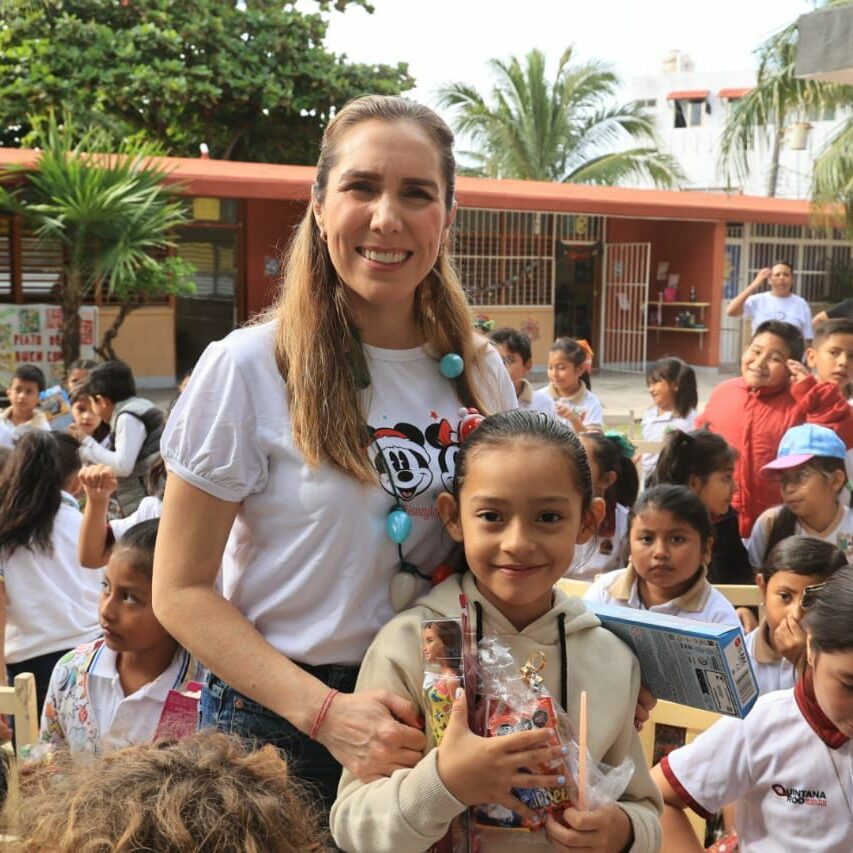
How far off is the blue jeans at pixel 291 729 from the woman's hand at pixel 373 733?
13 centimetres

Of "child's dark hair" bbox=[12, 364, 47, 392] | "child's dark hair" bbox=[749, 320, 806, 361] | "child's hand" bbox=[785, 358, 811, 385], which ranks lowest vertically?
"child's dark hair" bbox=[12, 364, 47, 392]

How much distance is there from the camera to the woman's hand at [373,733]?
141cm

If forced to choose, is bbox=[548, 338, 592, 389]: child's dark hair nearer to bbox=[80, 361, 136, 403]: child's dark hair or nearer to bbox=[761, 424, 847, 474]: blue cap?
bbox=[761, 424, 847, 474]: blue cap

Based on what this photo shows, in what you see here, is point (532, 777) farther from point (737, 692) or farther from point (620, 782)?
point (737, 692)

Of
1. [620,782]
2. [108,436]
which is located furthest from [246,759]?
[108,436]

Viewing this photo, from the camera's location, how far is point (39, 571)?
3588 mm

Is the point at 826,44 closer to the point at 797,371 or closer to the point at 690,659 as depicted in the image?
the point at 797,371

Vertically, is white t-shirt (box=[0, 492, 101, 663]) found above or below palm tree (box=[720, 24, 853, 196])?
below

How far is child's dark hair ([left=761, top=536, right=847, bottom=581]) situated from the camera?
9.60 feet

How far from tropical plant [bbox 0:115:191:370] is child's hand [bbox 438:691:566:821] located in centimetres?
870

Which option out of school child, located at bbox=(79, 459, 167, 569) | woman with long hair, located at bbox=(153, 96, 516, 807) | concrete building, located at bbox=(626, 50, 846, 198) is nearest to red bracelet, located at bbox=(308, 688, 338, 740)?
woman with long hair, located at bbox=(153, 96, 516, 807)

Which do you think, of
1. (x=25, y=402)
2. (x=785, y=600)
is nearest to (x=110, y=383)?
(x=25, y=402)

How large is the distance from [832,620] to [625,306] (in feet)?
49.4

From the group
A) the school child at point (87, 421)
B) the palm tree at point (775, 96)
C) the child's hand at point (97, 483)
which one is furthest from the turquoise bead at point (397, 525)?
the palm tree at point (775, 96)
